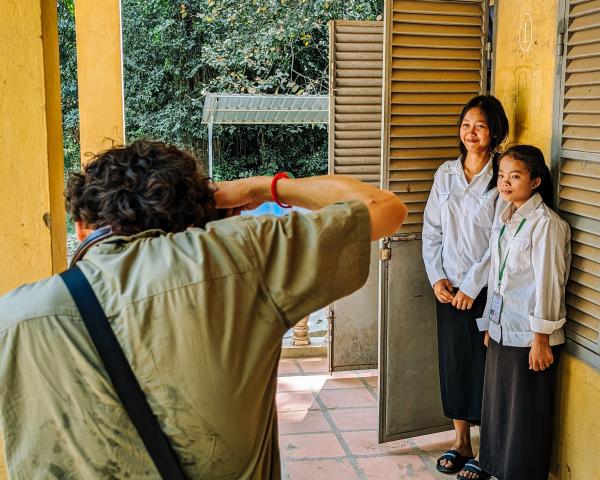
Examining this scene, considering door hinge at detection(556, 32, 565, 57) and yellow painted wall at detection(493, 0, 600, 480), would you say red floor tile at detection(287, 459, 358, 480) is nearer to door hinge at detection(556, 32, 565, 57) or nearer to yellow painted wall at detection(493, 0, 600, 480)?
yellow painted wall at detection(493, 0, 600, 480)

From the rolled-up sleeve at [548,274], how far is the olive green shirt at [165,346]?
1.97 m

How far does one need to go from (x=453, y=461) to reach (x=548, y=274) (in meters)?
1.29

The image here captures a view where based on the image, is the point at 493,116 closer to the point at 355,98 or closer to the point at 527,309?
the point at 527,309

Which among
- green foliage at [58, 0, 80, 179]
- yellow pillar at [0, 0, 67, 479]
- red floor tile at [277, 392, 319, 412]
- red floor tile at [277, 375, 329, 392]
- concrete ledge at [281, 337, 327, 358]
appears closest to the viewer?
yellow pillar at [0, 0, 67, 479]

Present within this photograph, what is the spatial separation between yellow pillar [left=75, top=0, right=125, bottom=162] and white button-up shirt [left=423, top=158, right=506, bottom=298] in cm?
171

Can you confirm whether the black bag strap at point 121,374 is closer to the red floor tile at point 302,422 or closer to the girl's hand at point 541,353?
the girl's hand at point 541,353

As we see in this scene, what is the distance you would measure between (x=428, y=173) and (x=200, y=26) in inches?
421

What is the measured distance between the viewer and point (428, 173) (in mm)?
3936

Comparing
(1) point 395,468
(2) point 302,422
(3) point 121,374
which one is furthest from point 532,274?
(3) point 121,374

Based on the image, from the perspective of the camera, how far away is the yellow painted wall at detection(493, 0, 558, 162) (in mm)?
3367

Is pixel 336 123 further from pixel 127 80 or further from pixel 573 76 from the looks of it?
pixel 127 80

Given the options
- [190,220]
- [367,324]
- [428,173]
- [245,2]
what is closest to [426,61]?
[428,173]

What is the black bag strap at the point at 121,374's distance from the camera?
124 cm

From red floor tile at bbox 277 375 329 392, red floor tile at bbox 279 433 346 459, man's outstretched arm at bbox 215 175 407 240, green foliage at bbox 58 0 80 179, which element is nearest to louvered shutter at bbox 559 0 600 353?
red floor tile at bbox 279 433 346 459
